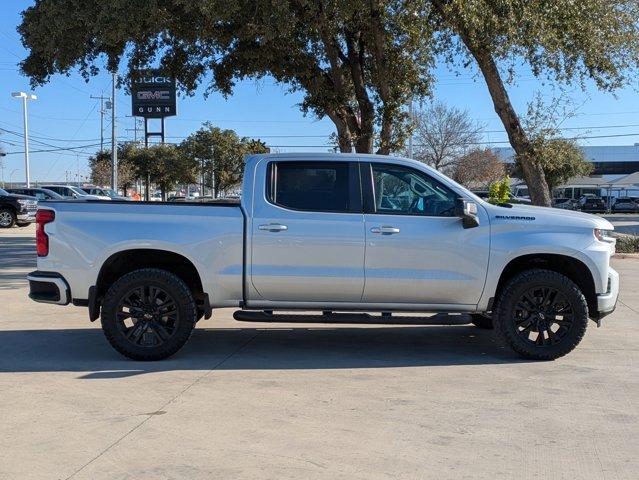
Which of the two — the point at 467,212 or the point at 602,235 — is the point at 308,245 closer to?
the point at 467,212

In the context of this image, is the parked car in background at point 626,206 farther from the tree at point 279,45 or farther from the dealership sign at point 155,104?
the tree at point 279,45

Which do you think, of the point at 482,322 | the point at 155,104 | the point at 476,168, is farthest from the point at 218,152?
the point at 482,322

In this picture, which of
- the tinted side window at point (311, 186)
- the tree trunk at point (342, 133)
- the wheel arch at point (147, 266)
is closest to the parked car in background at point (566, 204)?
the tree trunk at point (342, 133)

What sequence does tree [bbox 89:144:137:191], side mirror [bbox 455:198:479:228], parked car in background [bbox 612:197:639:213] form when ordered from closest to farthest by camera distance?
1. side mirror [bbox 455:198:479:228]
2. parked car in background [bbox 612:197:639:213]
3. tree [bbox 89:144:137:191]

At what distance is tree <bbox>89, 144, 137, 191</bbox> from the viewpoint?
201 feet

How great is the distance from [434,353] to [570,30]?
10.4m

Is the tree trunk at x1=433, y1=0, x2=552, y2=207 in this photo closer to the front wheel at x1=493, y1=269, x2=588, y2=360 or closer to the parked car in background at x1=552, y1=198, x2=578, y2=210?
the front wheel at x1=493, y1=269, x2=588, y2=360

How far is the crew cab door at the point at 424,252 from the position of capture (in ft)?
21.7

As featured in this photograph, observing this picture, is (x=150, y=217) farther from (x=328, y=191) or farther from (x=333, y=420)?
(x=333, y=420)

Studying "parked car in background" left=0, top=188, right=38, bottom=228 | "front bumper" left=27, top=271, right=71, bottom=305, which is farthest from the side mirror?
"parked car in background" left=0, top=188, right=38, bottom=228

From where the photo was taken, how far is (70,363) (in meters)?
6.85

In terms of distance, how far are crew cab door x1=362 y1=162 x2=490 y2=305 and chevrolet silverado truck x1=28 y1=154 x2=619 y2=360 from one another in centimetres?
1

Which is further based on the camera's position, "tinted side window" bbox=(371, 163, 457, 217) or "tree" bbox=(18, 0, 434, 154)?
"tree" bbox=(18, 0, 434, 154)

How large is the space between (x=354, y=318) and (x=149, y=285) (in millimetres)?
2083
